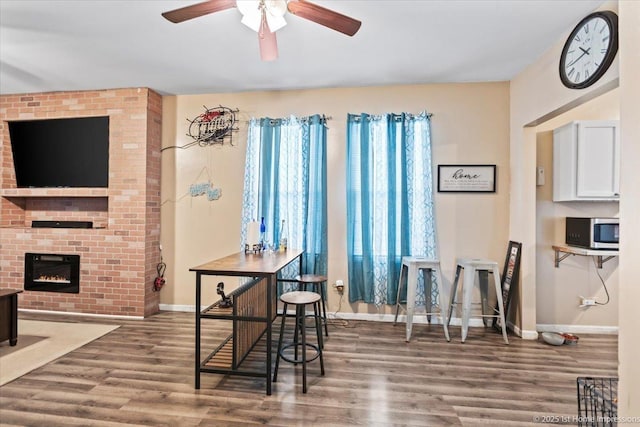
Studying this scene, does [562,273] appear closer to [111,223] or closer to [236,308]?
[236,308]

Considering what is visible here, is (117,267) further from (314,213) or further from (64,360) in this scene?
(314,213)

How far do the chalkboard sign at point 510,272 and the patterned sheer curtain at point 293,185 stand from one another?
1946 mm

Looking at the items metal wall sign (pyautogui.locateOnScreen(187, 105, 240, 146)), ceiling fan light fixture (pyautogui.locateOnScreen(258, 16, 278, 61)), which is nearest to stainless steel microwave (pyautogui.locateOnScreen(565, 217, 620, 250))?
ceiling fan light fixture (pyautogui.locateOnScreen(258, 16, 278, 61))

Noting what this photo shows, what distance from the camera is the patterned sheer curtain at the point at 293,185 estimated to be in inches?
150

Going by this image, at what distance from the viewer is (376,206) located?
380 centimetres

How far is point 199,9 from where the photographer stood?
1.96 meters

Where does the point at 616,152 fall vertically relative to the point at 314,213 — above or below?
above

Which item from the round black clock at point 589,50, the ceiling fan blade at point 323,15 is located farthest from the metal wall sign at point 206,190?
the round black clock at point 589,50

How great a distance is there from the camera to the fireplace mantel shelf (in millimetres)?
3999

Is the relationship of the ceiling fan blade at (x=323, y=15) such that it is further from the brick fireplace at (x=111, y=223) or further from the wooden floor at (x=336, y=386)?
the brick fireplace at (x=111, y=223)

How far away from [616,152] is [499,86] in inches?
50.7

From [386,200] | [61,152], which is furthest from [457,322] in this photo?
[61,152]

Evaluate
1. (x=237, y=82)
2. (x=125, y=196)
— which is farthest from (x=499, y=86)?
(x=125, y=196)

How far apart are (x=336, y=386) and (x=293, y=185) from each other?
7.28 feet
